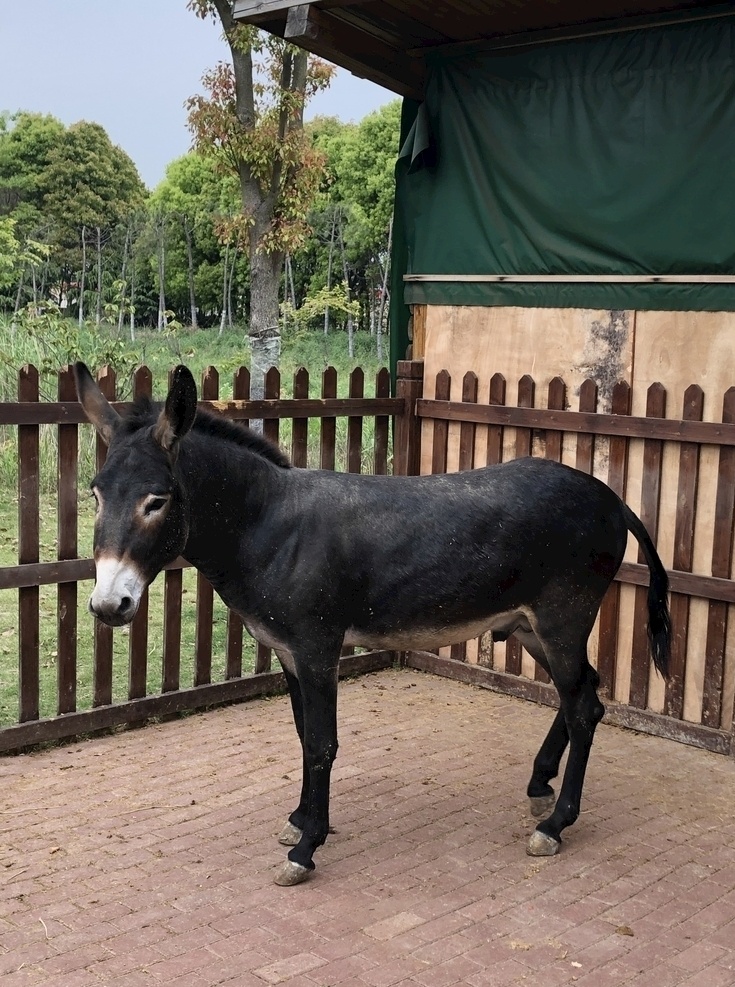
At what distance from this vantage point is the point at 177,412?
365cm

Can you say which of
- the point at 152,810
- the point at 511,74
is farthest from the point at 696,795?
the point at 511,74

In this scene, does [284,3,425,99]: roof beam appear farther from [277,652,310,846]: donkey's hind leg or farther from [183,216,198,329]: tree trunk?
[183,216,198,329]: tree trunk

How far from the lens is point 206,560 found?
405 cm

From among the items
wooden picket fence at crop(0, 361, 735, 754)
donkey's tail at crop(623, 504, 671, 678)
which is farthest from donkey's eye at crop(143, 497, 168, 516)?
donkey's tail at crop(623, 504, 671, 678)

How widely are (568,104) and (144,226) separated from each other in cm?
2799

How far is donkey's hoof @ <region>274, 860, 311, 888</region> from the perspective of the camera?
3.91 m

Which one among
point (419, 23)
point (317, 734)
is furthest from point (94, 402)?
point (419, 23)

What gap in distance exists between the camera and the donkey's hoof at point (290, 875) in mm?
3912

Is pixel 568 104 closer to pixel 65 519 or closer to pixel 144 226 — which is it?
pixel 65 519

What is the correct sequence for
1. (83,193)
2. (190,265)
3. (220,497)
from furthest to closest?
(83,193) → (190,265) → (220,497)

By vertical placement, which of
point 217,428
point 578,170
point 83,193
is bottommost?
point 217,428

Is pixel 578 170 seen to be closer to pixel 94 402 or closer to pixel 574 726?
pixel 574 726

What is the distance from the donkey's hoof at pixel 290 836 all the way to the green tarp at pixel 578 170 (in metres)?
3.52

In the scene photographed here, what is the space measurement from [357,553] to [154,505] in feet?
2.96
